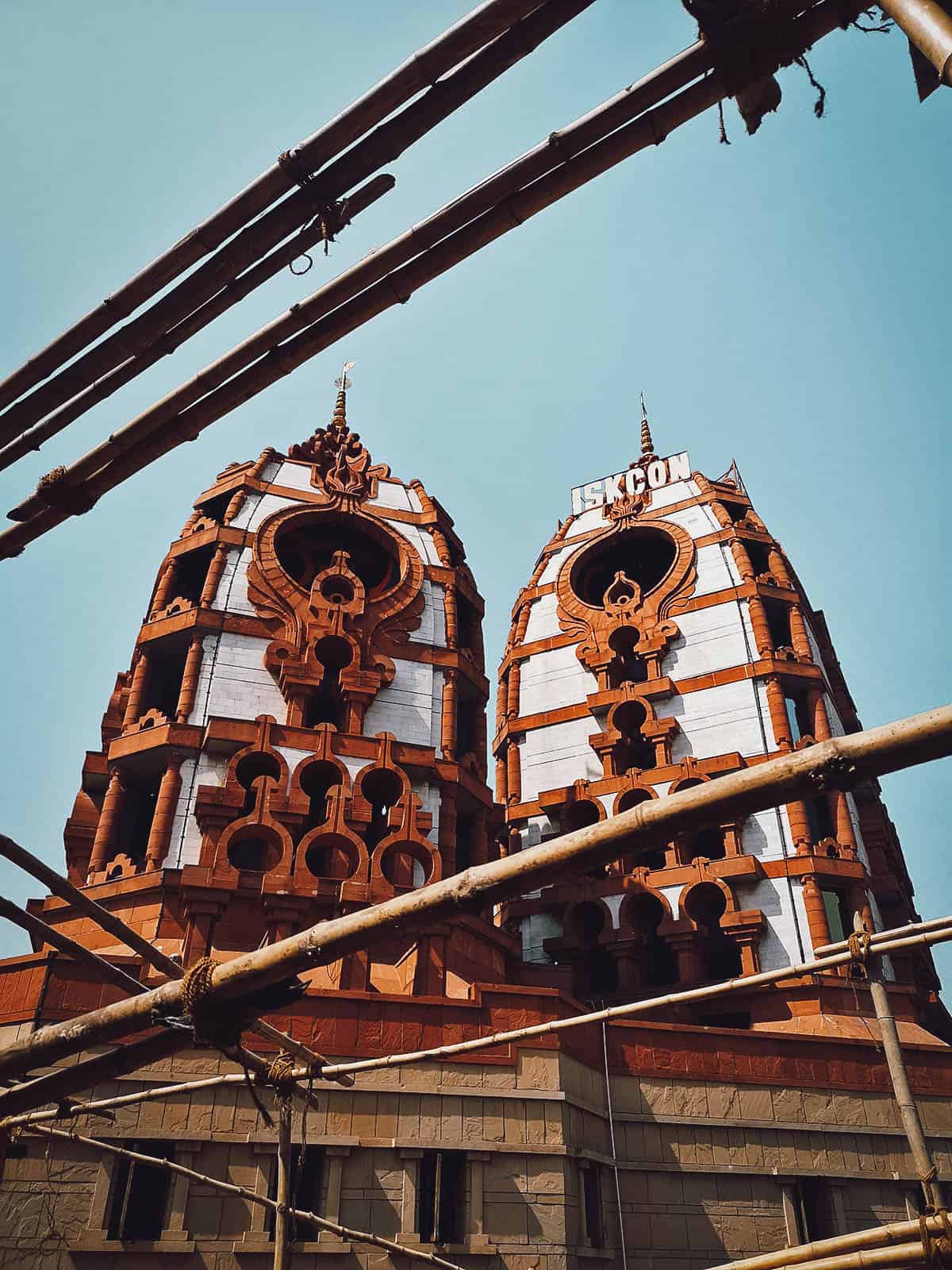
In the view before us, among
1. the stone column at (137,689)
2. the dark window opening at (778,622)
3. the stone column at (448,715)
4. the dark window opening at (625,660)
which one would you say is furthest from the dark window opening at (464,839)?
the dark window opening at (778,622)

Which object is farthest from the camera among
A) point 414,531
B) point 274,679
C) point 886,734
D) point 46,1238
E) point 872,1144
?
point 414,531

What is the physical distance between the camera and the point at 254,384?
710 centimetres

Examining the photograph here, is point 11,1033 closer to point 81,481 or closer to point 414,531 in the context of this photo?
point 81,481

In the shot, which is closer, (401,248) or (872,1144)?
(401,248)

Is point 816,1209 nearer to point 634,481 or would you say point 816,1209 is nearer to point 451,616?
point 451,616

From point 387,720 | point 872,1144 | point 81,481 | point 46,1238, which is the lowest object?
point 46,1238

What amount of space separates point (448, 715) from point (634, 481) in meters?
18.7

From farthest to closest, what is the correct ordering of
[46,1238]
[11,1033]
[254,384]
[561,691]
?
[561,691], [11,1033], [46,1238], [254,384]

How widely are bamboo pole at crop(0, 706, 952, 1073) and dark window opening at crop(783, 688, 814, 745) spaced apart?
26.4 metres

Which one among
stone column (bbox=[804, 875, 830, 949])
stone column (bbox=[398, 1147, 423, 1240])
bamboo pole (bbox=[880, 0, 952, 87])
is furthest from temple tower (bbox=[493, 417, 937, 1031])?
bamboo pole (bbox=[880, 0, 952, 87])

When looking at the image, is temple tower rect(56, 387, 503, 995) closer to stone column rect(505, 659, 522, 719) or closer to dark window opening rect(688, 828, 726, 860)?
stone column rect(505, 659, 522, 719)

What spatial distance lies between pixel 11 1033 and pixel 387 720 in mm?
12625

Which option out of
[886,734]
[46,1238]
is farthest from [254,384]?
[46,1238]

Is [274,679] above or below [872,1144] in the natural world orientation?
above
